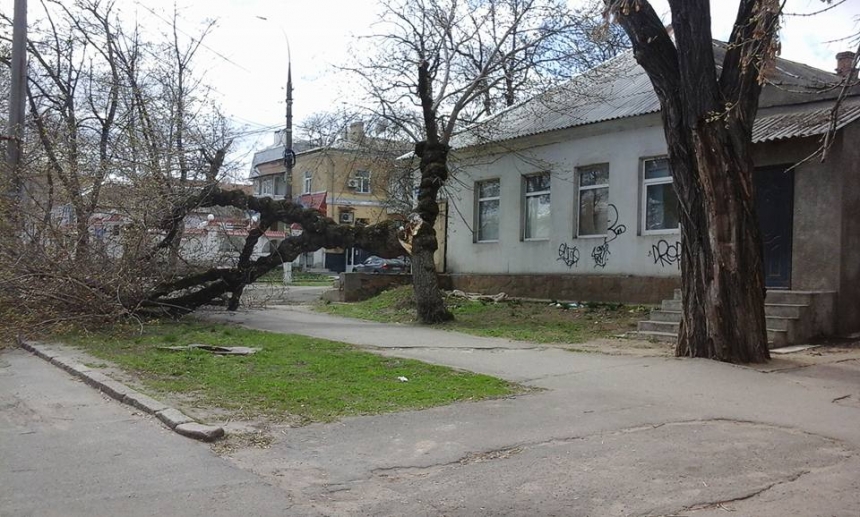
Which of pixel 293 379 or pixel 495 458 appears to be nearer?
pixel 495 458

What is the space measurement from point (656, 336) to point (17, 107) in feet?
42.0

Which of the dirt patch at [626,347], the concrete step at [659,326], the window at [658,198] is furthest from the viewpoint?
the window at [658,198]

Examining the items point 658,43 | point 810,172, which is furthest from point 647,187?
point 658,43

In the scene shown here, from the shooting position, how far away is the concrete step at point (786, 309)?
11344 millimetres

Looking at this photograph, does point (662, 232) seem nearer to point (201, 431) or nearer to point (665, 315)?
point (665, 315)

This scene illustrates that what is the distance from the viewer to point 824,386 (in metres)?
8.16

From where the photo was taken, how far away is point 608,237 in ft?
53.3

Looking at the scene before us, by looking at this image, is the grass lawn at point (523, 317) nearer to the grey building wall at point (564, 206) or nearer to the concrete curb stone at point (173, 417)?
the grey building wall at point (564, 206)

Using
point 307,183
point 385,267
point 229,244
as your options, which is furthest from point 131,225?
point 307,183

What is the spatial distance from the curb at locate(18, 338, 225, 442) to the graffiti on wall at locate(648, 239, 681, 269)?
11010mm

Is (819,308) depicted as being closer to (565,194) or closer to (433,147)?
(565,194)

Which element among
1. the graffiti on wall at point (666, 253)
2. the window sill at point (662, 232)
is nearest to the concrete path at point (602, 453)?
the graffiti on wall at point (666, 253)

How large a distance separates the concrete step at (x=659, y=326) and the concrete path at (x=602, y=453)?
3.53 m

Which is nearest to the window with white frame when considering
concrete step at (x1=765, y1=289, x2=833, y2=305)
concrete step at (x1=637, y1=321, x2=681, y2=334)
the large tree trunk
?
concrete step at (x1=637, y1=321, x2=681, y2=334)
